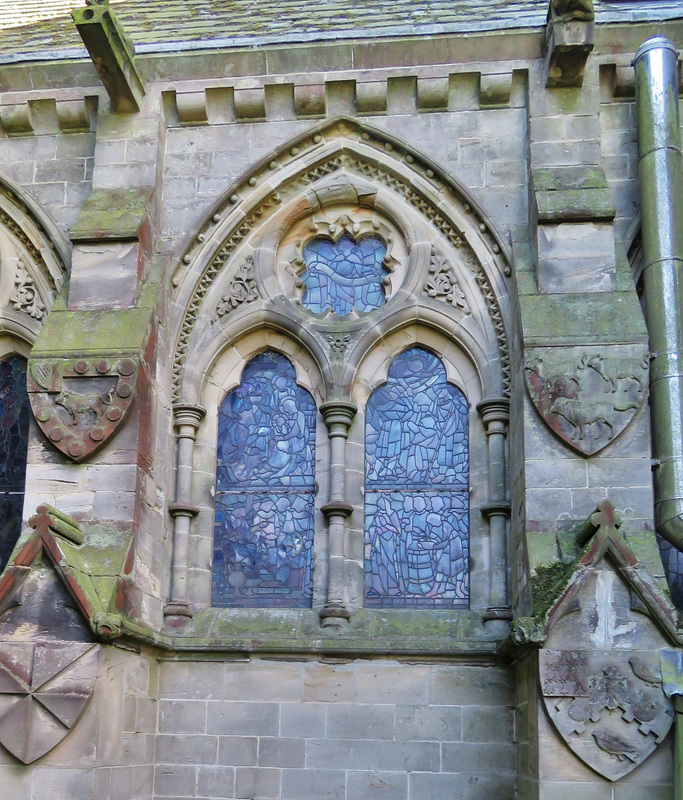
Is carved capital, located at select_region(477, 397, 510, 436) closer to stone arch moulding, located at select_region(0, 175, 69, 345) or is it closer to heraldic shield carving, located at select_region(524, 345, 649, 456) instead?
heraldic shield carving, located at select_region(524, 345, 649, 456)

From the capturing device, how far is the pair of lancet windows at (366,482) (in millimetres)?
8375

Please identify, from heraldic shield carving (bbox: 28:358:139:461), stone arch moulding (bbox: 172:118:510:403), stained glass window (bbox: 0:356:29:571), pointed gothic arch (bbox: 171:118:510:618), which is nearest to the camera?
heraldic shield carving (bbox: 28:358:139:461)

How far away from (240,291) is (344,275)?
926 millimetres

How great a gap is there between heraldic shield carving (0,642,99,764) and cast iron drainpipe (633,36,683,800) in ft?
13.6

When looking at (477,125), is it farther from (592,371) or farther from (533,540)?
(533,540)

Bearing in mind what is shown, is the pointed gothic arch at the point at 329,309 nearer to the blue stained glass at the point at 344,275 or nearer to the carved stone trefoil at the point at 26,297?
the blue stained glass at the point at 344,275

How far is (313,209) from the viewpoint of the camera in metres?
9.22

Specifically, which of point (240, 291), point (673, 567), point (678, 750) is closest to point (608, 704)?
point (678, 750)

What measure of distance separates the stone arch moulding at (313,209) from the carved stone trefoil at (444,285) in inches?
0.8

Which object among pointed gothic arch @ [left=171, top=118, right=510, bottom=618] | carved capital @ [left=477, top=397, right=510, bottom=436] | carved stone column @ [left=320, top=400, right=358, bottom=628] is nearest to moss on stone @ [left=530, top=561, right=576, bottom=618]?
pointed gothic arch @ [left=171, top=118, right=510, bottom=618]

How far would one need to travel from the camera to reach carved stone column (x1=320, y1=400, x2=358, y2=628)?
8.05 metres

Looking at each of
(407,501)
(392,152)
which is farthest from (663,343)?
(392,152)

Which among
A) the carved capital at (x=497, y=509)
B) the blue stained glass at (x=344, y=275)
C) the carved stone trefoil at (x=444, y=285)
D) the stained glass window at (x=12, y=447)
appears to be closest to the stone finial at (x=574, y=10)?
the carved stone trefoil at (x=444, y=285)

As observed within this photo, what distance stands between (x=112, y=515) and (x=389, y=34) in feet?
15.2
